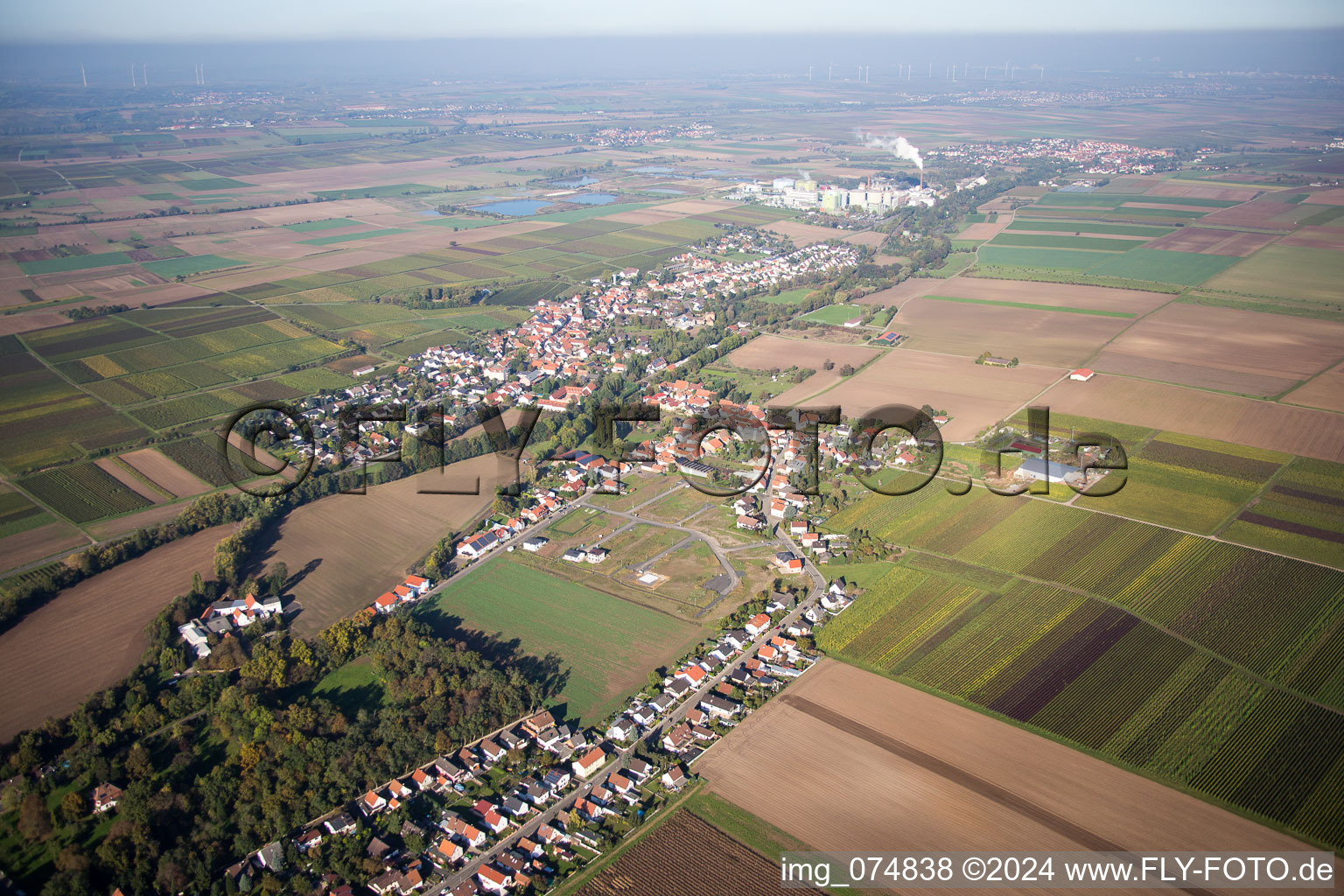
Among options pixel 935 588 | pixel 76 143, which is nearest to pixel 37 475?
pixel 935 588

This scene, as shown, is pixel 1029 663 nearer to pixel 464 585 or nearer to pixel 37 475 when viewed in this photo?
pixel 464 585

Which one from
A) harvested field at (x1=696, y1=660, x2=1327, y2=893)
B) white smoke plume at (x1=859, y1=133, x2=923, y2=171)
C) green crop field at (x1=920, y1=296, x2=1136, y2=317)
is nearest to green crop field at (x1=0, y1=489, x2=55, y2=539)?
harvested field at (x1=696, y1=660, x2=1327, y2=893)

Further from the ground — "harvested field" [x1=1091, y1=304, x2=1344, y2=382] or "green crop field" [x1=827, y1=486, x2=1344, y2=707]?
"harvested field" [x1=1091, y1=304, x2=1344, y2=382]

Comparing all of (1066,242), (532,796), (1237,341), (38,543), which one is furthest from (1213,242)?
(38,543)

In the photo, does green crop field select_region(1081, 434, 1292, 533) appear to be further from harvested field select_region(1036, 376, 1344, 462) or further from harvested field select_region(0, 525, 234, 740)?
harvested field select_region(0, 525, 234, 740)

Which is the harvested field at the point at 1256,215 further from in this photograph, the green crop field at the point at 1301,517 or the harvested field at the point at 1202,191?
the green crop field at the point at 1301,517

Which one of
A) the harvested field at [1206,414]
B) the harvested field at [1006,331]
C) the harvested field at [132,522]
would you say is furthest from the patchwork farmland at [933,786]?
the harvested field at [1006,331]

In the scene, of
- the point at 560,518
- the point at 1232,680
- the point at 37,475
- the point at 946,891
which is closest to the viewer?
the point at 946,891
